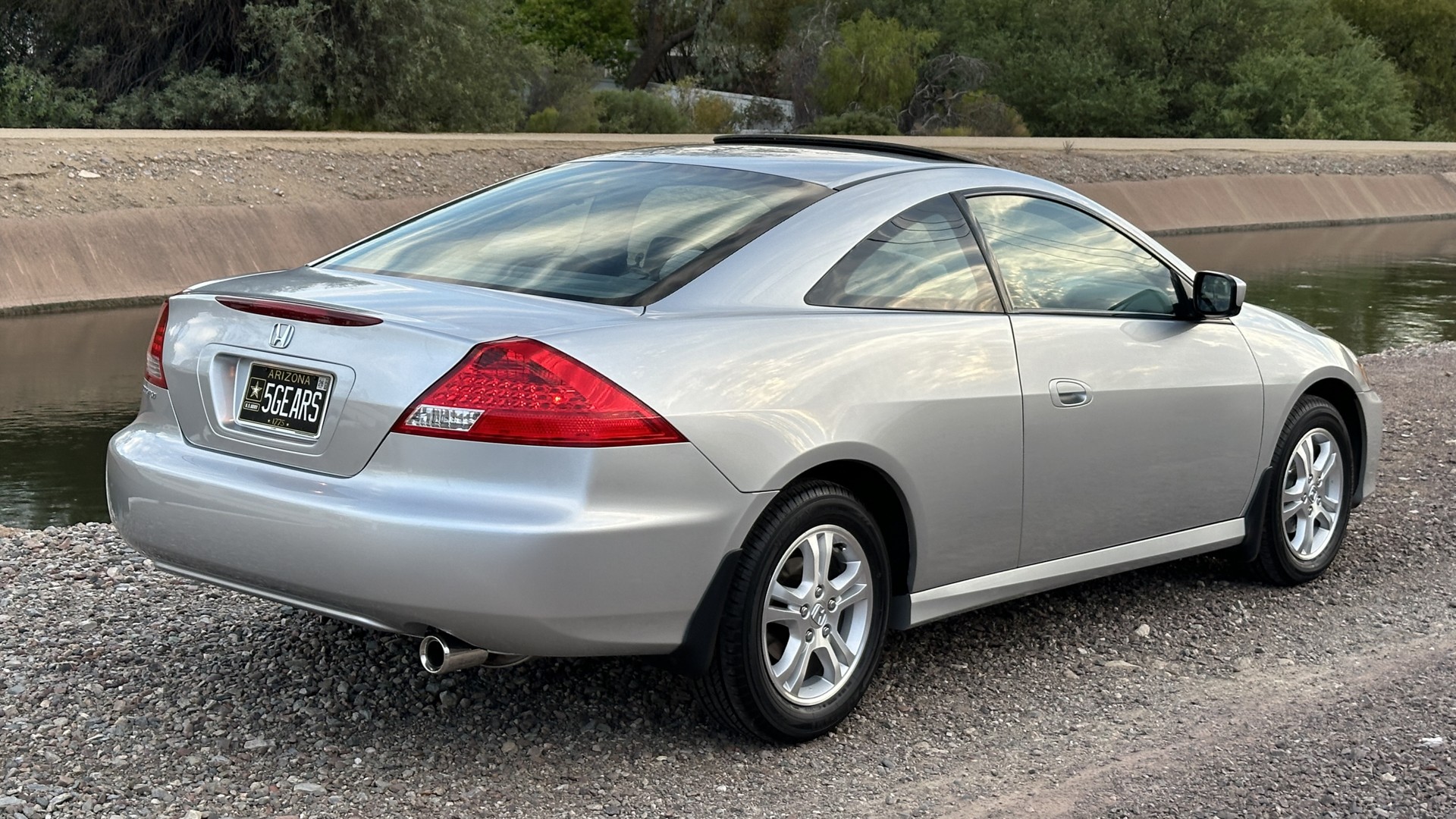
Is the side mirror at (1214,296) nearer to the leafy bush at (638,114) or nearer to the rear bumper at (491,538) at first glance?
the rear bumper at (491,538)

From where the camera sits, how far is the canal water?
938cm

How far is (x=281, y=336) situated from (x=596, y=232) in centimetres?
100

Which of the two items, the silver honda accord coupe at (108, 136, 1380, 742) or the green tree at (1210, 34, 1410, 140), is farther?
the green tree at (1210, 34, 1410, 140)

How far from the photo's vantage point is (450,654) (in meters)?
3.92

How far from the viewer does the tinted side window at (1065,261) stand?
16.4 feet

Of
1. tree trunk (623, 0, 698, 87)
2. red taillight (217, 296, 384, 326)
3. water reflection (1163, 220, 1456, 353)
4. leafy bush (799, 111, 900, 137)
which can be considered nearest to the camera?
red taillight (217, 296, 384, 326)

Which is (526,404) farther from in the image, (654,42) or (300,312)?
(654,42)

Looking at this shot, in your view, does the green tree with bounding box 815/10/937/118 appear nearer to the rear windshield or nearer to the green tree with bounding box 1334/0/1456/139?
the green tree with bounding box 1334/0/1456/139

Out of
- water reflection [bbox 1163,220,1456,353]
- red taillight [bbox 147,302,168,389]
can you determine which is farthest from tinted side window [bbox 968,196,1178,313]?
water reflection [bbox 1163,220,1456,353]

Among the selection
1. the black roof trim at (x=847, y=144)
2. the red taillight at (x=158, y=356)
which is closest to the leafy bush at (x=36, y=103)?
the black roof trim at (x=847, y=144)

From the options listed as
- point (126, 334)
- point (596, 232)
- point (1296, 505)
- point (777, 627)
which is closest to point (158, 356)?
point (596, 232)

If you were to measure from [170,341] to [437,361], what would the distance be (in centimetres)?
98

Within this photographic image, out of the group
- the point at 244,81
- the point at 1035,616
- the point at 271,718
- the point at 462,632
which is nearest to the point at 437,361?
the point at 462,632

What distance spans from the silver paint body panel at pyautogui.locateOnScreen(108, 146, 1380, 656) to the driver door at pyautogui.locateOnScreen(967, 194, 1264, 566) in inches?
0.6
